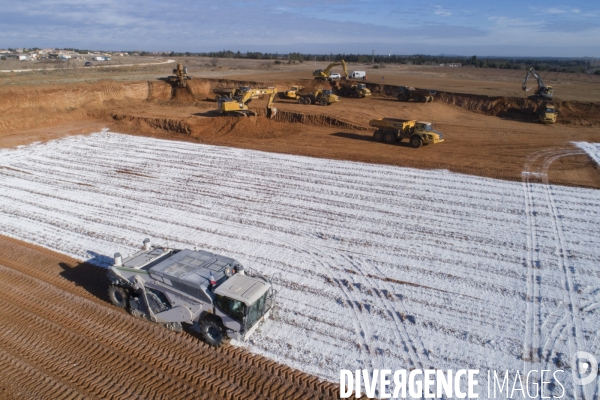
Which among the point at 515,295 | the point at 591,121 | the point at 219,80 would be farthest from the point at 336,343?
the point at 219,80

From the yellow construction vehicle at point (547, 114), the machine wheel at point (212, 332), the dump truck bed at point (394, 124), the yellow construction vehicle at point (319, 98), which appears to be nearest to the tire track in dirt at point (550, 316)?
the machine wheel at point (212, 332)

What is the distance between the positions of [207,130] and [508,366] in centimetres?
2134

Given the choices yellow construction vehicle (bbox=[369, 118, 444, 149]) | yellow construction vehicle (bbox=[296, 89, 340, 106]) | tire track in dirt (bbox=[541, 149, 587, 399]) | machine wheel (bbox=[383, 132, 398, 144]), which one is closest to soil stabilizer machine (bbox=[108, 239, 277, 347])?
tire track in dirt (bbox=[541, 149, 587, 399])

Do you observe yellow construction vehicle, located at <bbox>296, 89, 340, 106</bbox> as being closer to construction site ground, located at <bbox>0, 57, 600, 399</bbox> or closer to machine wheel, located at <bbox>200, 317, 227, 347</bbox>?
construction site ground, located at <bbox>0, 57, 600, 399</bbox>

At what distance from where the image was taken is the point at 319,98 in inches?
1280

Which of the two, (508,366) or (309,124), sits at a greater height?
(309,124)

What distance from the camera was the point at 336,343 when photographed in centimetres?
816

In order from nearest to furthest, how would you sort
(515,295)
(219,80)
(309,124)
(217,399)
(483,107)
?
(217,399), (515,295), (309,124), (483,107), (219,80)

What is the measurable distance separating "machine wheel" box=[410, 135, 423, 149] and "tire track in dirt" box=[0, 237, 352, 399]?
53.9 feet

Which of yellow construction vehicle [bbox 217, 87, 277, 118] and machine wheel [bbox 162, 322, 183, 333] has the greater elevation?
yellow construction vehicle [bbox 217, 87, 277, 118]

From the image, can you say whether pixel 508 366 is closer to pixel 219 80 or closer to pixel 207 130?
pixel 207 130

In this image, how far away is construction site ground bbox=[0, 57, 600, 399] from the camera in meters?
7.09

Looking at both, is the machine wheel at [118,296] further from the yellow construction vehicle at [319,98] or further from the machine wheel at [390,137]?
the yellow construction vehicle at [319,98]

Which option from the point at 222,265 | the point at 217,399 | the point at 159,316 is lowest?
the point at 217,399
